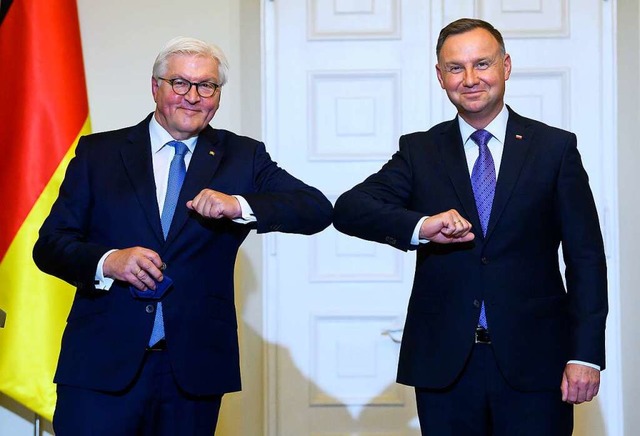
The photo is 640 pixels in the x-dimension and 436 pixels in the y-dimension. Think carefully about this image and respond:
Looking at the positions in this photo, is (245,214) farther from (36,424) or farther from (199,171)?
(36,424)

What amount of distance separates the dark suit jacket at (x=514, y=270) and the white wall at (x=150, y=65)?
68.1 inches

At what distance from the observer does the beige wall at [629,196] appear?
14.5ft

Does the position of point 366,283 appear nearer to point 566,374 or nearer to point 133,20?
point 133,20

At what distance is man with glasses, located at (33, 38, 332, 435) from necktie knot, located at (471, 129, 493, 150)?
0.46 meters

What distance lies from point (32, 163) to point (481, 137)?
6.98 ft

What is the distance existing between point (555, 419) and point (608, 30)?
2352mm

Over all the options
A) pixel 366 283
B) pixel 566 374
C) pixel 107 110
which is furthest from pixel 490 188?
pixel 107 110

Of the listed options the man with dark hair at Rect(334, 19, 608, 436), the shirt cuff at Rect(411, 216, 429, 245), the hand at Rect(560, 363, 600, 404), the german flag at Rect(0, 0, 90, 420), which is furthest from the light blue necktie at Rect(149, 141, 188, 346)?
the german flag at Rect(0, 0, 90, 420)

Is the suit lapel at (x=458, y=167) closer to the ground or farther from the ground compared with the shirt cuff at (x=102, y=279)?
farther from the ground

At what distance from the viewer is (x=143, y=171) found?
2.76 metres

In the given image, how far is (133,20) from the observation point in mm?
4469

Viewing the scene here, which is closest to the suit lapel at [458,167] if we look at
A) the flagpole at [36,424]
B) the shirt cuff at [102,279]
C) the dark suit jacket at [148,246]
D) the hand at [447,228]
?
the hand at [447,228]

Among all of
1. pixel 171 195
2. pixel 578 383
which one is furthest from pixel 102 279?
pixel 578 383

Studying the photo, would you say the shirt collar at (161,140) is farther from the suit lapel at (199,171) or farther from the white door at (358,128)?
the white door at (358,128)
